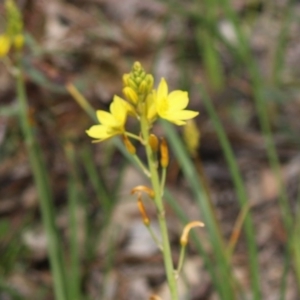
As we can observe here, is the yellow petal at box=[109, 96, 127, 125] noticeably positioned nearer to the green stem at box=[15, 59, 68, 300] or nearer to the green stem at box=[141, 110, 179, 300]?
the green stem at box=[141, 110, 179, 300]

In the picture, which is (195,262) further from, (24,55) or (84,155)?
(24,55)

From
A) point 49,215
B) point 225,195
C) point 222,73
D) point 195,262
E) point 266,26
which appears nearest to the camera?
point 49,215

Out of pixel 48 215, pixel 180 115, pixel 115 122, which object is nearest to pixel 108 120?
pixel 115 122

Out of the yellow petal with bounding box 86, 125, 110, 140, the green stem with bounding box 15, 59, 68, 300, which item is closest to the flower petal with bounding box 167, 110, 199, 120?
the yellow petal with bounding box 86, 125, 110, 140

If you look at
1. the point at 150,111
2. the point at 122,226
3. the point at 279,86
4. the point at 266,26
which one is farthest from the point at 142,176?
the point at 150,111

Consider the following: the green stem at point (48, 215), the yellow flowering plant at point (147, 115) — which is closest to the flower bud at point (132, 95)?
the yellow flowering plant at point (147, 115)

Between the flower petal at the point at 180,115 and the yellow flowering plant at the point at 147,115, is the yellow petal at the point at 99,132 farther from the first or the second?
the flower petal at the point at 180,115

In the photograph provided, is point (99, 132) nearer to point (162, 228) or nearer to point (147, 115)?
point (147, 115)

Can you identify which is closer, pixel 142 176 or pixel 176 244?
pixel 176 244
